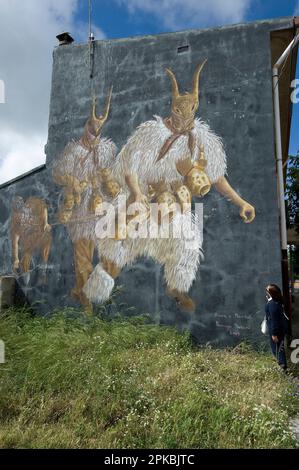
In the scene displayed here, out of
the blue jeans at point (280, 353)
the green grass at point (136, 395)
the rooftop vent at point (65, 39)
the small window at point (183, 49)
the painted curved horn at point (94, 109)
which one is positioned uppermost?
the rooftop vent at point (65, 39)

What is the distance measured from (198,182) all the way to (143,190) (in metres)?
1.27

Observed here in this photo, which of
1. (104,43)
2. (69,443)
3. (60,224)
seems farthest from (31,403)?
(104,43)

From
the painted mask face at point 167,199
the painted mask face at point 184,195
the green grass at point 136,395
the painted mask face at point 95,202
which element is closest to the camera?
the green grass at point 136,395

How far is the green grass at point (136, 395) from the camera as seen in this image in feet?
12.4

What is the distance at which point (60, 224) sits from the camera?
9.46 metres

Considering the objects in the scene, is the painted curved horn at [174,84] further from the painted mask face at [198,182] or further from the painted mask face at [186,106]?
the painted mask face at [198,182]

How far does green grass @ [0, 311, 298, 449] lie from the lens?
3793 millimetres

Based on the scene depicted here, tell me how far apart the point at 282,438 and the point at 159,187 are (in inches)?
210

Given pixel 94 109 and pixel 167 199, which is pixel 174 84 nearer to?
pixel 94 109

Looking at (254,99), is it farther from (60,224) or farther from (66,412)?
(66,412)

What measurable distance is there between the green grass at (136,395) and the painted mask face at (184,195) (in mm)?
2761

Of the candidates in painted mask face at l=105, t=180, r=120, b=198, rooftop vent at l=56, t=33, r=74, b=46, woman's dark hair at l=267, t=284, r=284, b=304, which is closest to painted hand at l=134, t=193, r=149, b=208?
painted mask face at l=105, t=180, r=120, b=198

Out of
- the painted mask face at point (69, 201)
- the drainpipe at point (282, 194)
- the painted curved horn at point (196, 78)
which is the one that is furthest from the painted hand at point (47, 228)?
the drainpipe at point (282, 194)

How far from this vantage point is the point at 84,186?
361 inches
